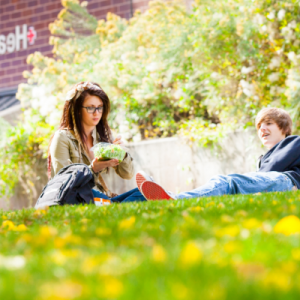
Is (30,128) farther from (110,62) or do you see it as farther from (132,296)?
(132,296)

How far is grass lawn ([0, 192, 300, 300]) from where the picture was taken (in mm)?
823

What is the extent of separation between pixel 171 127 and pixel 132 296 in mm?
6367

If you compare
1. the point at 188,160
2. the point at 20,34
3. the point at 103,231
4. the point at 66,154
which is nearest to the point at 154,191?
the point at 66,154

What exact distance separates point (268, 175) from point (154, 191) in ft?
3.59

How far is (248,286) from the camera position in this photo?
83cm

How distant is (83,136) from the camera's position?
4.21m

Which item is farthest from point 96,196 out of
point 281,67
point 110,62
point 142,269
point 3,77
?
point 3,77

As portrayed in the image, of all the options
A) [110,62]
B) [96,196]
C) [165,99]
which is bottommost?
[96,196]

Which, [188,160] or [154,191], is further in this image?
[188,160]

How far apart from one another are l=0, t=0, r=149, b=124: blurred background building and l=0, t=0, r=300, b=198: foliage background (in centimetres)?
217

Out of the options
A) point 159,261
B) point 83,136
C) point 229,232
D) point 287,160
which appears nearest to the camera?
point 159,261

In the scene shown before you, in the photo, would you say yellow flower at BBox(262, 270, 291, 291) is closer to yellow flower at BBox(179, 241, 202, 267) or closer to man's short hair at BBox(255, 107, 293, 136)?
yellow flower at BBox(179, 241, 202, 267)

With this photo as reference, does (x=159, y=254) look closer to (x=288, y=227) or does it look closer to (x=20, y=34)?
(x=288, y=227)

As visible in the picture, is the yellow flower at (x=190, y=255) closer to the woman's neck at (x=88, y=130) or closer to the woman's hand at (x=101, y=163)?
the woman's hand at (x=101, y=163)
